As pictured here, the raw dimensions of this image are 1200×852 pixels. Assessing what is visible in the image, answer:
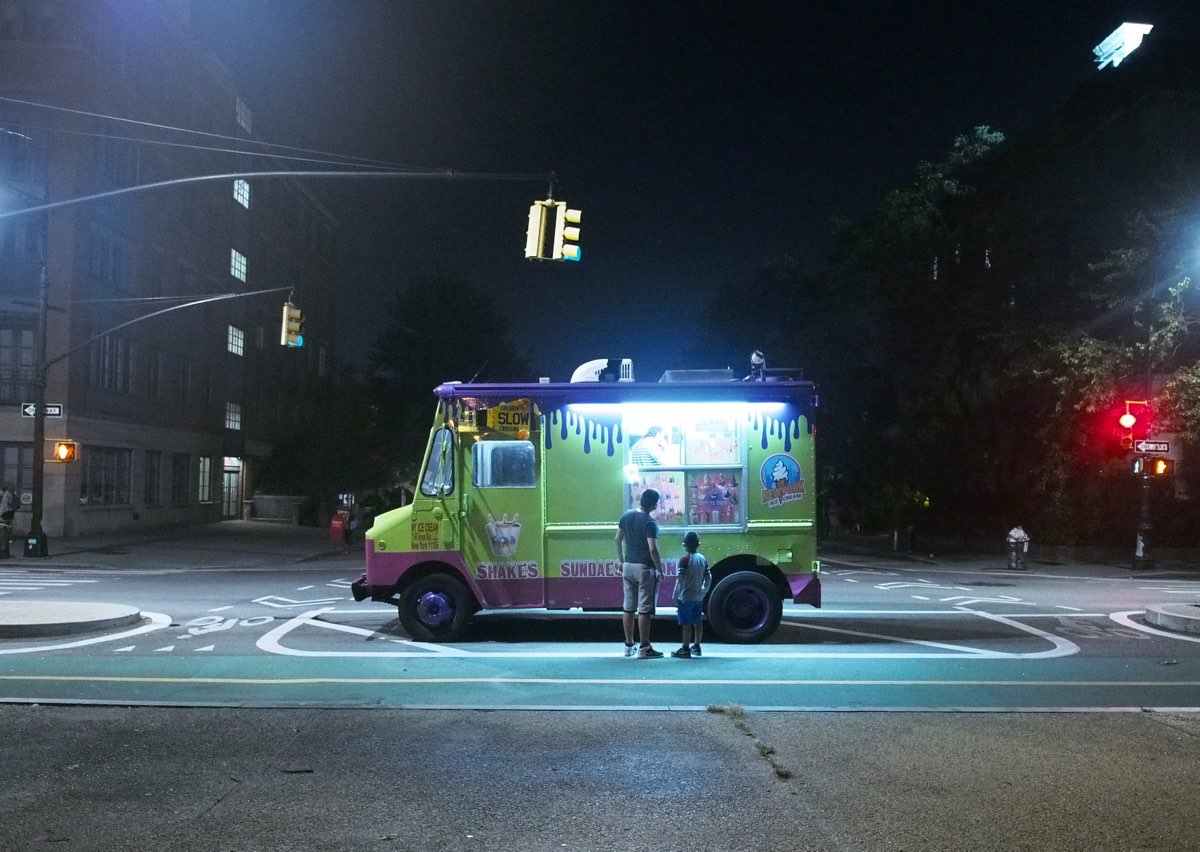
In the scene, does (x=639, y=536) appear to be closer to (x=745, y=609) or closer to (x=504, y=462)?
(x=745, y=609)

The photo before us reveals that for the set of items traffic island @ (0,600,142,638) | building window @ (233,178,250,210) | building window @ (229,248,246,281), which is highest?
building window @ (233,178,250,210)

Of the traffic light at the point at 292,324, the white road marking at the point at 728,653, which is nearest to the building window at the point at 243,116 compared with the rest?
the traffic light at the point at 292,324

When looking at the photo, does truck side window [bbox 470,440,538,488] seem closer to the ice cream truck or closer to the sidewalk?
the ice cream truck

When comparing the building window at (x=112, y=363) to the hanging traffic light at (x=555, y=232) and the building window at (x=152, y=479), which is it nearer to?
the building window at (x=152, y=479)

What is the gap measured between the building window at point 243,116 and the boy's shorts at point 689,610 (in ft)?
167

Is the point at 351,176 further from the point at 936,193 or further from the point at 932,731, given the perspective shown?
the point at 936,193

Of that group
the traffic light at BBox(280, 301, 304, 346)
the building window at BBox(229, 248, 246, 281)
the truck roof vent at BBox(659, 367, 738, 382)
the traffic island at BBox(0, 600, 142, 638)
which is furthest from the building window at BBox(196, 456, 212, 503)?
the truck roof vent at BBox(659, 367, 738, 382)

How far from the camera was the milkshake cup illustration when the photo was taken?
12859 millimetres

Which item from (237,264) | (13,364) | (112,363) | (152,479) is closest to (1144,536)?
(112,363)

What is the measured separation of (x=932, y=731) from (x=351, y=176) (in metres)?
10.7

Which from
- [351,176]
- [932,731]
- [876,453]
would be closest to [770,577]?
[932,731]

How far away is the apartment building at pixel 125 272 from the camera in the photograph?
3372 centimetres

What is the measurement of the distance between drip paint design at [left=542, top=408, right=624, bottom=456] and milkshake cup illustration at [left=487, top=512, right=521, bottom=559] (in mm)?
998

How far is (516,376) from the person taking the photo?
204 feet
